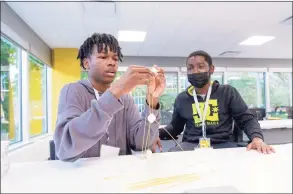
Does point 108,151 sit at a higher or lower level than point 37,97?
lower

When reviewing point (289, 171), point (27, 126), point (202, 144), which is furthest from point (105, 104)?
point (27, 126)

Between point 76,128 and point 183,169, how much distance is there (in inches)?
15.6

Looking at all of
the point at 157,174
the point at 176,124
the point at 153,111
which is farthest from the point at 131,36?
the point at 157,174

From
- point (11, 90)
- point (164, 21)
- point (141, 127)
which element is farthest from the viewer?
point (164, 21)

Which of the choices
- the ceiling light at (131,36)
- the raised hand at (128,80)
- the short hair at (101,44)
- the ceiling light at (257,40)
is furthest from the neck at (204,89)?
the ceiling light at (257,40)

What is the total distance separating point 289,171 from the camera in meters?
0.72

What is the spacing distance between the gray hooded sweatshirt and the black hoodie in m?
0.52

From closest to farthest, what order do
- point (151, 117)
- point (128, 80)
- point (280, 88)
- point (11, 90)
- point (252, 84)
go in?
point (128, 80)
point (151, 117)
point (11, 90)
point (252, 84)
point (280, 88)

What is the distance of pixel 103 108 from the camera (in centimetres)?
83

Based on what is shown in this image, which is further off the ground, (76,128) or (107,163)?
(76,128)

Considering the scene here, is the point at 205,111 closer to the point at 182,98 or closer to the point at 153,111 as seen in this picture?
the point at 182,98

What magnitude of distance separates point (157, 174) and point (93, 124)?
0.27 meters

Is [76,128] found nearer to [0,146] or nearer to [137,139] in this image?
[0,146]

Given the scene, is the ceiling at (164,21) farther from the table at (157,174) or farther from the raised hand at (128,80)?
the table at (157,174)
